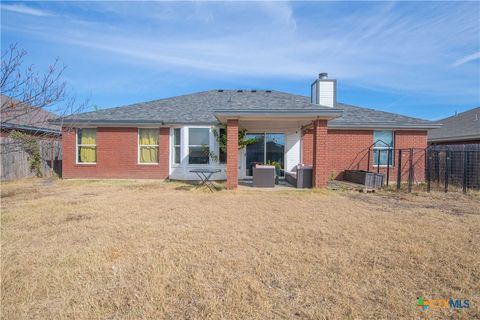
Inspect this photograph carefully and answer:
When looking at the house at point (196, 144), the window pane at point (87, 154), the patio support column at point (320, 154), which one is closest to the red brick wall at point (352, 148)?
the house at point (196, 144)

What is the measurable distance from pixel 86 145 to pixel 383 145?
15.0 meters

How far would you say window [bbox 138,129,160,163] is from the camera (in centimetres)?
1298

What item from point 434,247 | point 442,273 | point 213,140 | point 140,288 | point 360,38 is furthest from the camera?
point 213,140

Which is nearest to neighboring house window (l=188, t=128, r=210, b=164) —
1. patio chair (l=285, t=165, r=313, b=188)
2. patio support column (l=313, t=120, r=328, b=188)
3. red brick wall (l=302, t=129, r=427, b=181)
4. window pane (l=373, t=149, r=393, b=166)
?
patio chair (l=285, t=165, r=313, b=188)

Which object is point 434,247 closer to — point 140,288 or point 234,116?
point 140,288

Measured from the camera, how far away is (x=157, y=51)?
43.2ft

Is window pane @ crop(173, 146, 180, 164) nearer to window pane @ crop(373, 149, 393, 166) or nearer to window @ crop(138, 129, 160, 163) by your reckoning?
window @ crop(138, 129, 160, 163)

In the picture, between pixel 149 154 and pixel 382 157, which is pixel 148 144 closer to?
pixel 149 154

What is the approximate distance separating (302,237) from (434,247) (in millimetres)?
2068

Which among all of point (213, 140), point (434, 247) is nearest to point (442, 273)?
point (434, 247)

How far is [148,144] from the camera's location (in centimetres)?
1298

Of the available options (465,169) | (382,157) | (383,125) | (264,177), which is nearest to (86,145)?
(264,177)

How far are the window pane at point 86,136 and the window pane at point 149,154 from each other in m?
2.46

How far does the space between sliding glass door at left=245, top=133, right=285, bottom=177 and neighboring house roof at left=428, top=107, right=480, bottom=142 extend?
→ 10.7m
